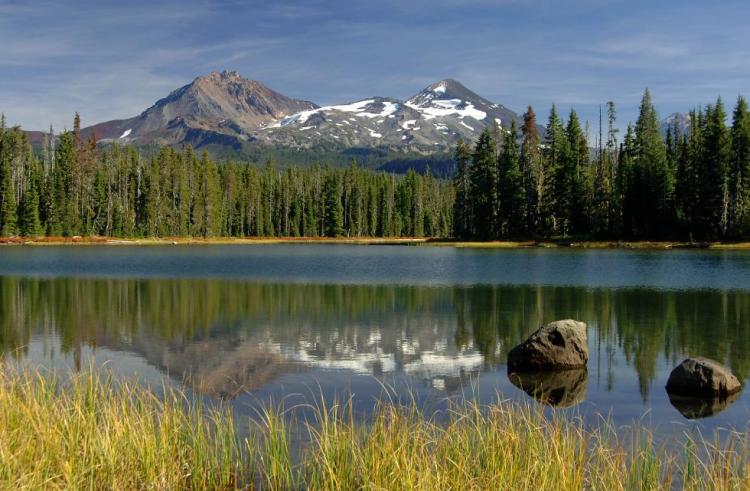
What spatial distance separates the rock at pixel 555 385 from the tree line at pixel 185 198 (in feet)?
369

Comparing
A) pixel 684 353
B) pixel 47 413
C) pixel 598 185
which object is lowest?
pixel 684 353

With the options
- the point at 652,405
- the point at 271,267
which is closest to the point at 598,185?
the point at 271,267

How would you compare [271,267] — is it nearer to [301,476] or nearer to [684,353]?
[684,353]

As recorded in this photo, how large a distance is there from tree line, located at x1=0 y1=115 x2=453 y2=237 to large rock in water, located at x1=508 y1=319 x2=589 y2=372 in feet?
366

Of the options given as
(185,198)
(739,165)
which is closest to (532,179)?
(739,165)

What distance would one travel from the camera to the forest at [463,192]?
87.2 meters

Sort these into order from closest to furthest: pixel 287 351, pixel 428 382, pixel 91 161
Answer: pixel 428 382
pixel 287 351
pixel 91 161

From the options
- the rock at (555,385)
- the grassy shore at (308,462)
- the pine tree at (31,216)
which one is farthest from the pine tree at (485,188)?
the grassy shore at (308,462)

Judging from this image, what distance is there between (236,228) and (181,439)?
146m

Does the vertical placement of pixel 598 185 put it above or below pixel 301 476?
above

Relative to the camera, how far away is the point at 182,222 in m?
132

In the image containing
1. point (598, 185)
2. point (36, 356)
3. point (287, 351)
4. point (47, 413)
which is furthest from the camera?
point (598, 185)

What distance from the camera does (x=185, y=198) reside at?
133m

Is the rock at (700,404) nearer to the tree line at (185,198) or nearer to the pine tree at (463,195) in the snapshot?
the pine tree at (463,195)
